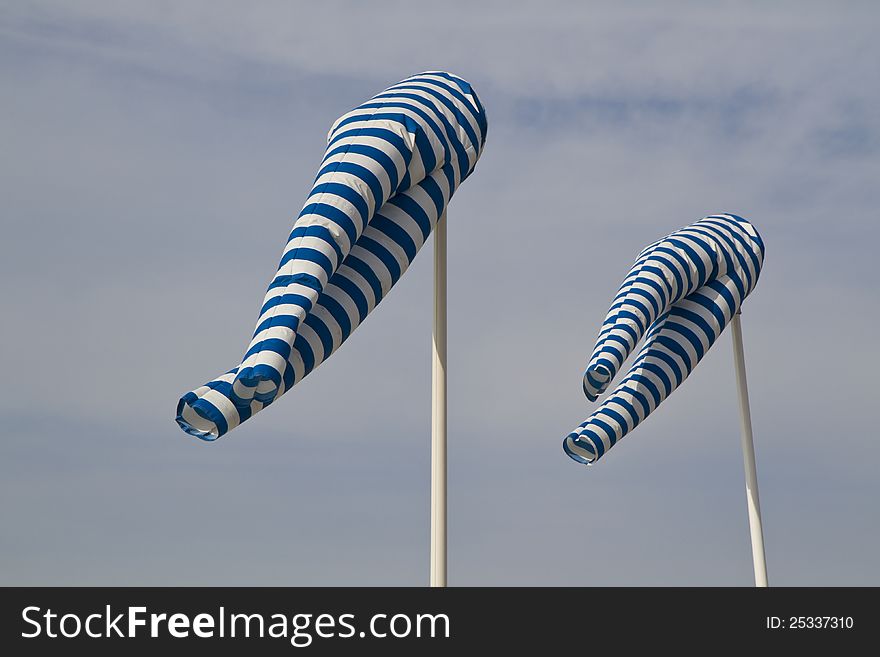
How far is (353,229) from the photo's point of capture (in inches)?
281

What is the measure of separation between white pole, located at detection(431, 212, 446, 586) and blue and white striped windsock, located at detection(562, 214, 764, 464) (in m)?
1.83

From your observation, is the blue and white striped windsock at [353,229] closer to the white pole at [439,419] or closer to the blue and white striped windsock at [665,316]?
the white pole at [439,419]

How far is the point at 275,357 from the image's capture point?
6.29m

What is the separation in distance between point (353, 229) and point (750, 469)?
6.03 m

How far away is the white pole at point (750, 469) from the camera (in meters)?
10.9

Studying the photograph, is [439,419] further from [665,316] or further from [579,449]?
[665,316]

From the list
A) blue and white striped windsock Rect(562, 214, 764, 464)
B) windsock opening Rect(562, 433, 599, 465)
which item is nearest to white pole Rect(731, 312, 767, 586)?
blue and white striped windsock Rect(562, 214, 764, 464)

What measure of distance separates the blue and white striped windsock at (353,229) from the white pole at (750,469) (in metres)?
4.44

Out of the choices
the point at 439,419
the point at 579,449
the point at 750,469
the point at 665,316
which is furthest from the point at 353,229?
the point at 750,469
